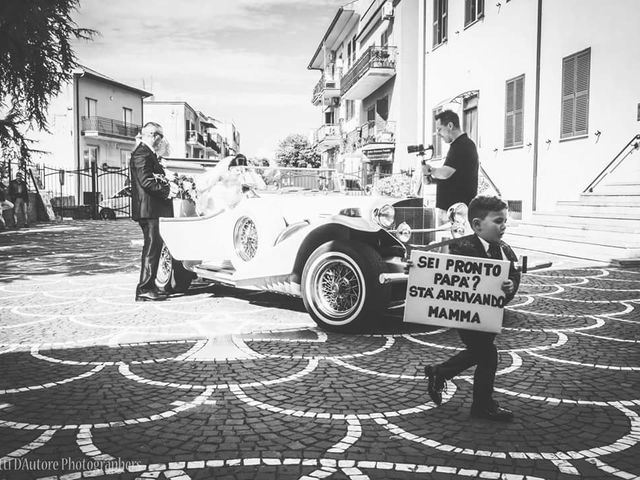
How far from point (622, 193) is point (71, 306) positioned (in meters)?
10.4

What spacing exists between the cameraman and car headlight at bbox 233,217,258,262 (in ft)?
6.42

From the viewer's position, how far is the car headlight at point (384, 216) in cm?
492

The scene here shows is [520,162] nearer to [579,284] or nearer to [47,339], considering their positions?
[579,284]

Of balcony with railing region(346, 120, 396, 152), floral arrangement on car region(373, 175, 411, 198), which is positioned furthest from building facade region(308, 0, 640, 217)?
floral arrangement on car region(373, 175, 411, 198)

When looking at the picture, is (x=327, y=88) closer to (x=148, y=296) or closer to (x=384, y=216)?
(x=148, y=296)

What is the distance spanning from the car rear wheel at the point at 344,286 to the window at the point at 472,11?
14945 mm

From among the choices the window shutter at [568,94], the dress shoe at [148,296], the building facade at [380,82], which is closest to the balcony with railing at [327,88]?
the building facade at [380,82]

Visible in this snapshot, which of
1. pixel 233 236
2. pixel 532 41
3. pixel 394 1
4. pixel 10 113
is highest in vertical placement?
pixel 394 1

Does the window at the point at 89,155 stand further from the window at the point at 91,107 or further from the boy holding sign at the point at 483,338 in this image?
the boy holding sign at the point at 483,338

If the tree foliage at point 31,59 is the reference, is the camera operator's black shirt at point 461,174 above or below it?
below

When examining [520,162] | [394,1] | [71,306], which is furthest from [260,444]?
[394,1]

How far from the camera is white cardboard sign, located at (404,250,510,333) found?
2.98 meters

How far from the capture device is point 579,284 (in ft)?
24.3

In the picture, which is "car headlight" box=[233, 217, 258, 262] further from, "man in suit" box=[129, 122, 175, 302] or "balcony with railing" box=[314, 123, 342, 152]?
"balcony with railing" box=[314, 123, 342, 152]
